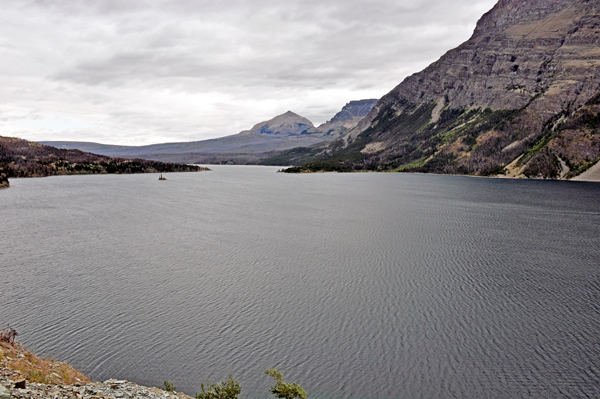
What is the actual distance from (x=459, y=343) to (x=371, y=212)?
5284 cm

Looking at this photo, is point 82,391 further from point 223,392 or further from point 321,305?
point 321,305

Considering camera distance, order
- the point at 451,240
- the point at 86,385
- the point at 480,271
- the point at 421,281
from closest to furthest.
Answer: the point at 86,385, the point at 421,281, the point at 480,271, the point at 451,240

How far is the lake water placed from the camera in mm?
18562

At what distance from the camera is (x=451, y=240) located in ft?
158

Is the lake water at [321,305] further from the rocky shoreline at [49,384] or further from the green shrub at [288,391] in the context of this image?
the rocky shoreline at [49,384]

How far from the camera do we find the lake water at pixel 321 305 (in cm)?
1856

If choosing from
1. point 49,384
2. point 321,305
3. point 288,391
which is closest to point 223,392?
point 288,391

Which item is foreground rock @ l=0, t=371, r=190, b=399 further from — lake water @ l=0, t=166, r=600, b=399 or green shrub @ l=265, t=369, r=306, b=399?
green shrub @ l=265, t=369, r=306, b=399

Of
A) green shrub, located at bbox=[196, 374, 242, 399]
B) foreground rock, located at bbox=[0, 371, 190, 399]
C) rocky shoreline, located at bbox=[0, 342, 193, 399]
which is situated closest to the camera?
foreground rock, located at bbox=[0, 371, 190, 399]

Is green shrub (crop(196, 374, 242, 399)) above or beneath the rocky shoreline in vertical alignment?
beneath

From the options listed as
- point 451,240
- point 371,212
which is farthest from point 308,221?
point 451,240

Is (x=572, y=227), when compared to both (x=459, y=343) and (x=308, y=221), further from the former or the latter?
(x=459, y=343)

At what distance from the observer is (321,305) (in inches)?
1064

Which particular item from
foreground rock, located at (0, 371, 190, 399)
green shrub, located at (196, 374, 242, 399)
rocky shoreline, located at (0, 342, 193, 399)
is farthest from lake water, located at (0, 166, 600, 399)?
foreground rock, located at (0, 371, 190, 399)
